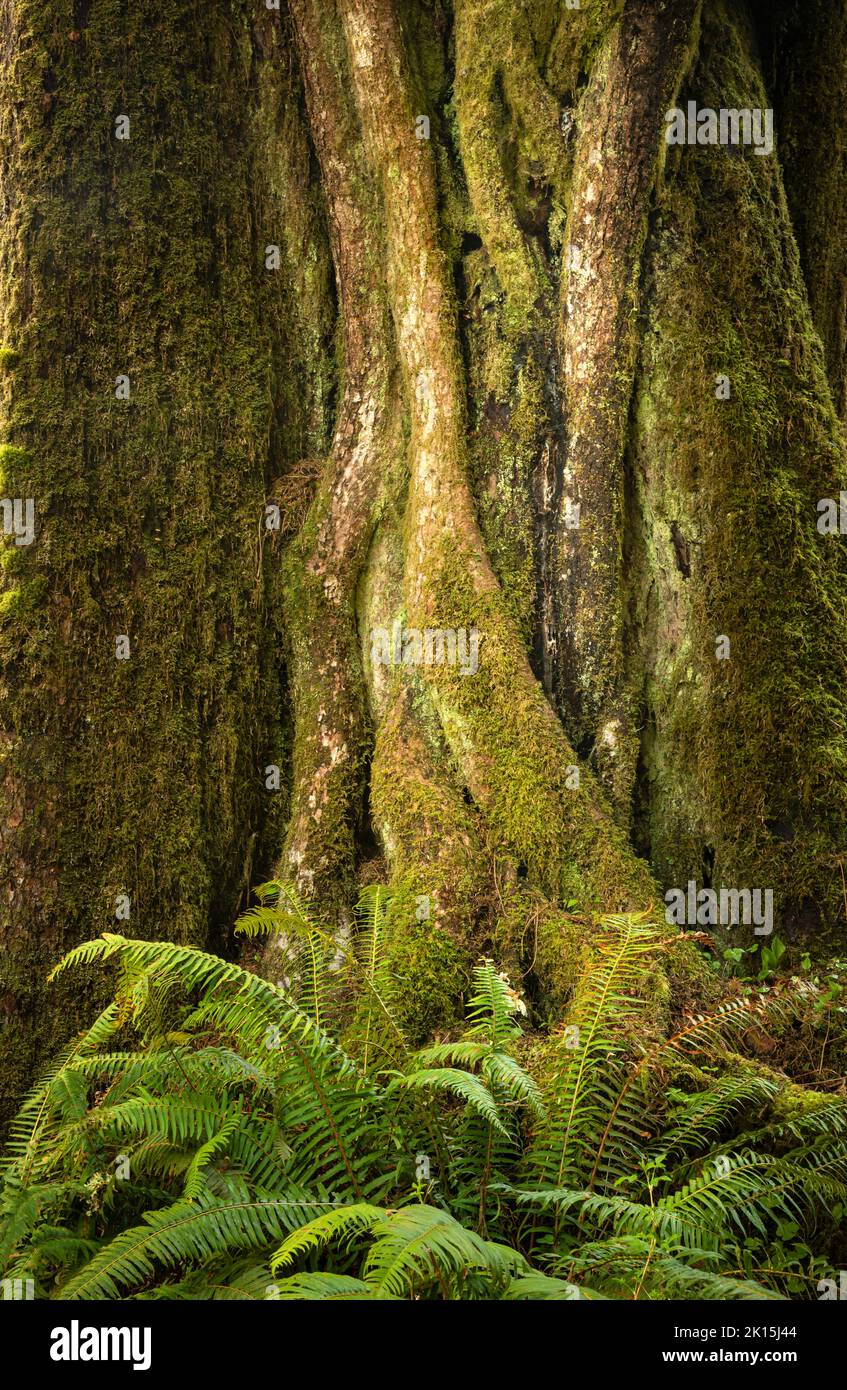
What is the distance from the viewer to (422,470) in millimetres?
5246

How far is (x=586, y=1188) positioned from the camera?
3.28 meters

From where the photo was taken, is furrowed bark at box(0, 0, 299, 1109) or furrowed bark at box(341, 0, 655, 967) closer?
furrowed bark at box(341, 0, 655, 967)

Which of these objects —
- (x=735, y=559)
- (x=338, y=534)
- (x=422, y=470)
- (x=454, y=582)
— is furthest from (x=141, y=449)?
(x=735, y=559)

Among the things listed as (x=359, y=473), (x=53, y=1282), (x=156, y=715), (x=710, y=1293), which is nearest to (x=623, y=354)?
(x=359, y=473)

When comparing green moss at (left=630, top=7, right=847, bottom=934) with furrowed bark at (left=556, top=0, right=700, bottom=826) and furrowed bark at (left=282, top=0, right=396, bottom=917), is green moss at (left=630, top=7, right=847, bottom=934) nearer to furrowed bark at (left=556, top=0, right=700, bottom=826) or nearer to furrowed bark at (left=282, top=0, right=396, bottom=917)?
furrowed bark at (left=556, top=0, right=700, bottom=826)

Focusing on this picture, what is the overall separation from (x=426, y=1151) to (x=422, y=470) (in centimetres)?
320

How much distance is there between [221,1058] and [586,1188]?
122 cm

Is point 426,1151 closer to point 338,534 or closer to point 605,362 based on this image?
point 338,534

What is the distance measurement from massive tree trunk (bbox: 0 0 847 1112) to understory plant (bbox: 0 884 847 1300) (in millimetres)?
726

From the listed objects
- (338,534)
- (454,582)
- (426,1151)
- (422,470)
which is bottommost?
(426,1151)

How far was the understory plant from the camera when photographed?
283 centimetres

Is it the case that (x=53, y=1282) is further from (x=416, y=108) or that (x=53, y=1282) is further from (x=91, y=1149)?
(x=416, y=108)

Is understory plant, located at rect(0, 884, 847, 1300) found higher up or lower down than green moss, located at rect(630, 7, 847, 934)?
lower down

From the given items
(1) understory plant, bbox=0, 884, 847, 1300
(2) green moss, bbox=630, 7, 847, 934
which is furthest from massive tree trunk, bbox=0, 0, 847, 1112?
(1) understory plant, bbox=0, 884, 847, 1300
